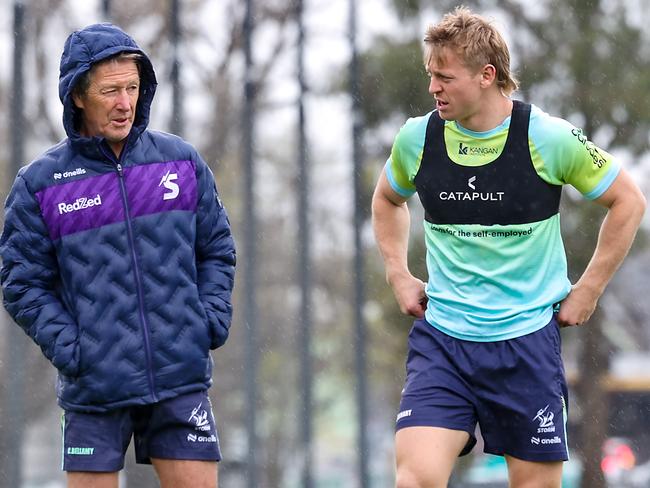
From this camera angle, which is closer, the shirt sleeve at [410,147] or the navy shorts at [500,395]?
the navy shorts at [500,395]

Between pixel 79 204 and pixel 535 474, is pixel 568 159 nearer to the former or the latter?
pixel 535 474

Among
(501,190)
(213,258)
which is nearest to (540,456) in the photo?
(501,190)

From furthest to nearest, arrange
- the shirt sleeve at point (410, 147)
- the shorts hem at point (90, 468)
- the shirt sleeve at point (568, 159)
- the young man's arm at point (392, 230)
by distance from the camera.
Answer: the young man's arm at point (392, 230), the shirt sleeve at point (410, 147), the shirt sleeve at point (568, 159), the shorts hem at point (90, 468)

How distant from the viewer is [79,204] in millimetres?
3738

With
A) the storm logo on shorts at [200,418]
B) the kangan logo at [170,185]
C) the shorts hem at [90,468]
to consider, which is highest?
the kangan logo at [170,185]

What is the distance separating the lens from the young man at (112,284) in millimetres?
3713

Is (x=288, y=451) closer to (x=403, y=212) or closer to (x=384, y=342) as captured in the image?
(x=384, y=342)

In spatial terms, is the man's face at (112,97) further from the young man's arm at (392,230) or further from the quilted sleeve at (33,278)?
the young man's arm at (392,230)

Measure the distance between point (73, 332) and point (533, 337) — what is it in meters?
1.36

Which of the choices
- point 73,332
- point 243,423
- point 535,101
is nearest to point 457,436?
point 73,332

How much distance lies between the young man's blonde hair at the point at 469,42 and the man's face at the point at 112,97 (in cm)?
90

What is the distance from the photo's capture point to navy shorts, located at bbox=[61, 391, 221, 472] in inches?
146

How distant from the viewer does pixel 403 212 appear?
4.37 meters

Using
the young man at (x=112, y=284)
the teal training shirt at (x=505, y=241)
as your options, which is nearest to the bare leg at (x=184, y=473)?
the young man at (x=112, y=284)
